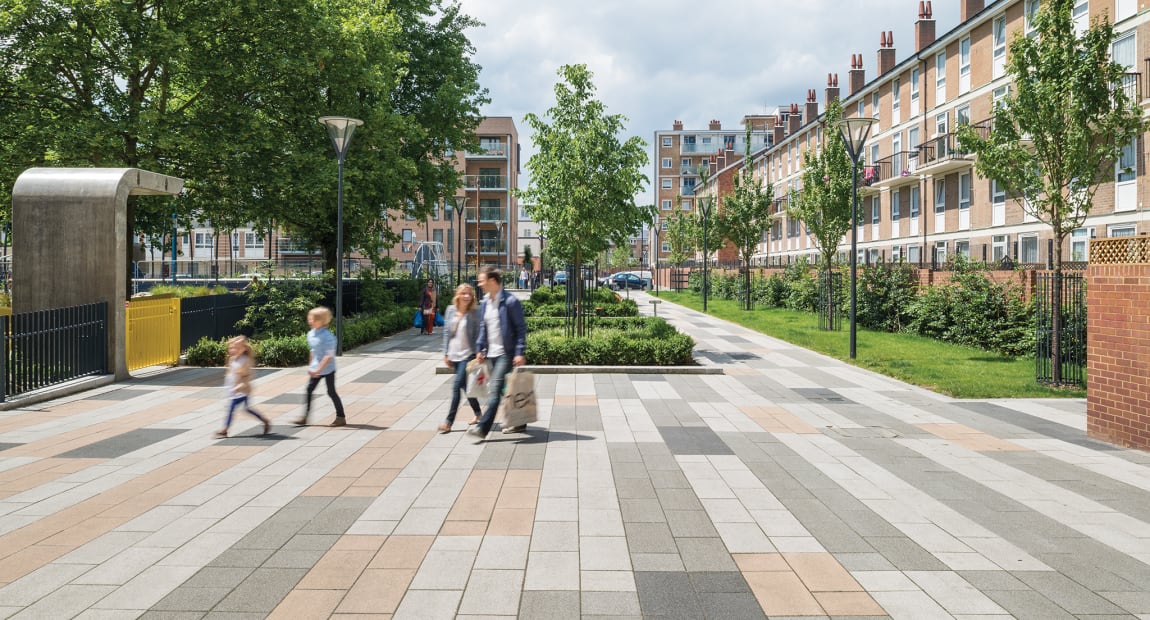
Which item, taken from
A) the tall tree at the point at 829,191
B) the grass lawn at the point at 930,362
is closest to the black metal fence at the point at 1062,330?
the grass lawn at the point at 930,362

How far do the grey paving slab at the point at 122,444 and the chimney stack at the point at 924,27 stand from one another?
117 feet

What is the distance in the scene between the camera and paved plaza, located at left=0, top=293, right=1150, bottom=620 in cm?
378

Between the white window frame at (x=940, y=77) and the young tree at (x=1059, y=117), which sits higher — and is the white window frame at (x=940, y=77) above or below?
above

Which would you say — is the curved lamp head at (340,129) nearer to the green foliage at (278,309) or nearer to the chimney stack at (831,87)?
the green foliage at (278,309)

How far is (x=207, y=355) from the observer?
13625 millimetres

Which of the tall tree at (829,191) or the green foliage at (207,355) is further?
the tall tree at (829,191)

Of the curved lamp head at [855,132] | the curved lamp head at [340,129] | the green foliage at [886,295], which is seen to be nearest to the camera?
the curved lamp head at [340,129]

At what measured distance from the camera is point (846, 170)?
2516cm

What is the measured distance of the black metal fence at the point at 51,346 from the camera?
9.41 m

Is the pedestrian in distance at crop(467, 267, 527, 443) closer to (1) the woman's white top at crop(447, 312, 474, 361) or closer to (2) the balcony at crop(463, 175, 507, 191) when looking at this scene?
(1) the woman's white top at crop(447, 312, 474, 361)

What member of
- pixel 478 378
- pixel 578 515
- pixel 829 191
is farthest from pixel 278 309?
pixel 829 191

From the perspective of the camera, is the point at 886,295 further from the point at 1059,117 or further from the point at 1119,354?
the point at 1119,354

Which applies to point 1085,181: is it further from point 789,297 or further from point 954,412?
point 789,297

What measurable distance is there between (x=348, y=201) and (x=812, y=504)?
58.6 ft
